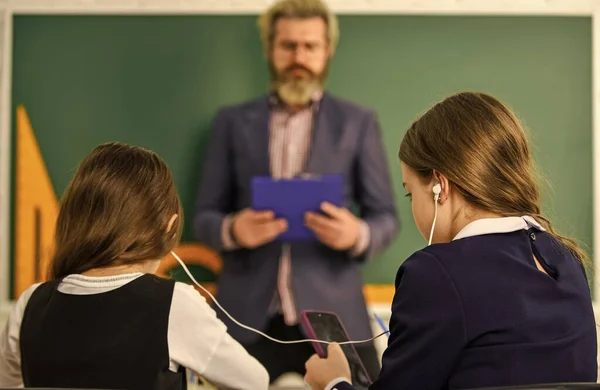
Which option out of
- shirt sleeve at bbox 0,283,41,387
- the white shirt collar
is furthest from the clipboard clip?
the white shirt collar

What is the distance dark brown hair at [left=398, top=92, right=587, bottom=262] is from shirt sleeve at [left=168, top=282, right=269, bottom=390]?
0.49 m

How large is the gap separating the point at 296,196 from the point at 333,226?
20 cm

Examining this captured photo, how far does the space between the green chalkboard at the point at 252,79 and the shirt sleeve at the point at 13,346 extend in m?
1.79

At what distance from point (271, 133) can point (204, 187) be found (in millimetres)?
385

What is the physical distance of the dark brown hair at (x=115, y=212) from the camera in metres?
1.39

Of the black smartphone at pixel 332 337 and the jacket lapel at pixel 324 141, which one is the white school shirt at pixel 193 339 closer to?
the black smartphone at pixel 332 337

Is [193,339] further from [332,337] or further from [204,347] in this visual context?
[332,337]

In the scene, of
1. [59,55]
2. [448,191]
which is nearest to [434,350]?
[448,191]

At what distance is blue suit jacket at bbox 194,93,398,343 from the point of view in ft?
10.0

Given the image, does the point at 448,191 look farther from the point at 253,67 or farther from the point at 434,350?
the point at 253,67

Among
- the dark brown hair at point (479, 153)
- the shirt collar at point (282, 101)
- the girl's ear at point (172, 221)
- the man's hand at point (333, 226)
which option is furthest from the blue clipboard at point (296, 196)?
the dark brown hair at point (479, 153)

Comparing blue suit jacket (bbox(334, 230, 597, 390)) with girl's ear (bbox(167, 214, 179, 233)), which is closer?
blue suit jacket (bbox(334, 230, 597, 390))

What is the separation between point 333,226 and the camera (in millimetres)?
2963

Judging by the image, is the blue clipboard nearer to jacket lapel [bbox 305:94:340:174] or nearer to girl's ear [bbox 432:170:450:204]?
jacket lapel [bbox 305:94:340:174]
